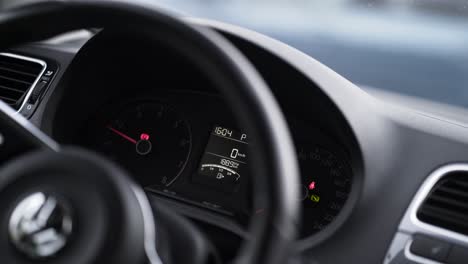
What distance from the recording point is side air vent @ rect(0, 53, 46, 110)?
7.03 ft

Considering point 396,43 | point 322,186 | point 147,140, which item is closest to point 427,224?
point 322,186

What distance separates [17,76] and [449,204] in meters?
1.25

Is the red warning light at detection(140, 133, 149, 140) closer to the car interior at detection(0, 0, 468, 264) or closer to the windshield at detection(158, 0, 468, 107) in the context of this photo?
the car interior at detection(0, 0, 468, 264)

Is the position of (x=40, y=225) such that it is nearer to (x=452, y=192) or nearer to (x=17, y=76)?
(x=452, y=192)

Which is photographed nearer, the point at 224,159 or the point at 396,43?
the point at 224,159

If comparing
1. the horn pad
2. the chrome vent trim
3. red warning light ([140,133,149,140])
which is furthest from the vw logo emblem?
red warning light ([140,133,149,140])

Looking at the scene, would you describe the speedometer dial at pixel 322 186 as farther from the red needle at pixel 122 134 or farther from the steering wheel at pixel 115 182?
the steering wheel at pixel 115 182

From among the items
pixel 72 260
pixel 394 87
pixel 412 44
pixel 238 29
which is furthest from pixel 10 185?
pixel 412 44

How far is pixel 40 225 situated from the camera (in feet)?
3.60

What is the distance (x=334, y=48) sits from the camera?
2619 mm

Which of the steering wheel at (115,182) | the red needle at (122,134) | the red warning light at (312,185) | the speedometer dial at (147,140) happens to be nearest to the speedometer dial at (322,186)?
the red warning light at (312,185)

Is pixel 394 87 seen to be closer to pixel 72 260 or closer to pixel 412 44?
pixel 412 44

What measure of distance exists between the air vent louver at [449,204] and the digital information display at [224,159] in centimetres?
51

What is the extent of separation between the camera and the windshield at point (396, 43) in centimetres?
232
